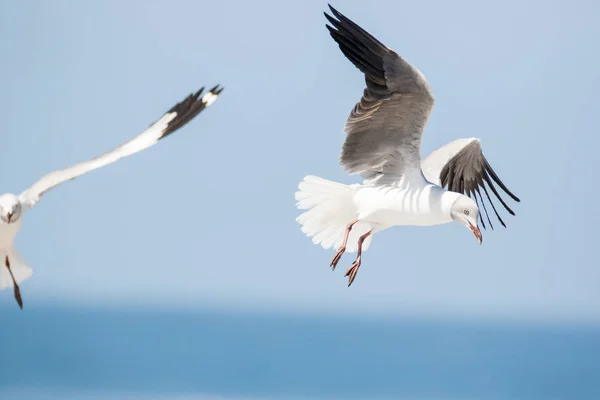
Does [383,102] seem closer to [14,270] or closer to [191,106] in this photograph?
[191,106]

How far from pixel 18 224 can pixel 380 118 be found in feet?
6.73

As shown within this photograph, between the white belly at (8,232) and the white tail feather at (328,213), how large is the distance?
1562 millimetres

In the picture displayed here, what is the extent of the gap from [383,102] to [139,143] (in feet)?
4.55

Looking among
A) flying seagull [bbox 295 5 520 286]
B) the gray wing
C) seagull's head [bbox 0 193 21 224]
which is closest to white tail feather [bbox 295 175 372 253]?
flying seagull [bbox 295 5 520 286]

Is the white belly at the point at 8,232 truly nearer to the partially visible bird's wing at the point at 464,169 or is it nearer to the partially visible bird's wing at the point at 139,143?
the partially visible bird's wing at the point at 139,143

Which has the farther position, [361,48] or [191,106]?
[191,106]

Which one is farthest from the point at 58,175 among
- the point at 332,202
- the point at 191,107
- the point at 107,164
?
the point at 332,202

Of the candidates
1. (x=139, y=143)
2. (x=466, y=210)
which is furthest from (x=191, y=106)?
(x=466, y=210)

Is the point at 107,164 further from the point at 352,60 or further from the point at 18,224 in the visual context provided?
the point at 352,60

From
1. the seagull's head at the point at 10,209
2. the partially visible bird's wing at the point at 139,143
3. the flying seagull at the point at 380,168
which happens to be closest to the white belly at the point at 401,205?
the flying seagull at the point at 380,168

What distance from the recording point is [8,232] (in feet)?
22.4

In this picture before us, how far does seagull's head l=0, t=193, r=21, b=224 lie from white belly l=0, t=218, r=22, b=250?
38 millimetres

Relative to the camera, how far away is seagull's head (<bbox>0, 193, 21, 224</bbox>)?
670cm

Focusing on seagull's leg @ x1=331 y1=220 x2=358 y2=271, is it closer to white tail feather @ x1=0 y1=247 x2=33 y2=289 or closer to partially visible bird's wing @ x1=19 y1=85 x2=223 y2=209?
partially visible bird's wing @ x1=19 y1=85 x2=223 y2=209
